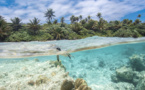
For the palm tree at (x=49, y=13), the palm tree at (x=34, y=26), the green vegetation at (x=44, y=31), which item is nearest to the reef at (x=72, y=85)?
the green vegetation at (x=44, y=31)

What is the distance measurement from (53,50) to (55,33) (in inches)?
490

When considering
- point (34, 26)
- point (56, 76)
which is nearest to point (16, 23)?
point (34, 26)

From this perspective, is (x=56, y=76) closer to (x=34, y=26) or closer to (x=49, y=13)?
(x=34, y=26)

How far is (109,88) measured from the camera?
28.1 feet

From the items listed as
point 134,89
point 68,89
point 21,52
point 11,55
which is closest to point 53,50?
point 21,52

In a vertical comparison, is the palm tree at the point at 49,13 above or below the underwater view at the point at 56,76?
above

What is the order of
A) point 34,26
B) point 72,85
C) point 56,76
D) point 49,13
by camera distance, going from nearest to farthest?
point 72,85, point 56,76, point 34,26, point 49,13

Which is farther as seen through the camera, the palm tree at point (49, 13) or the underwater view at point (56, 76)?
the palm tree at point (49, 13)

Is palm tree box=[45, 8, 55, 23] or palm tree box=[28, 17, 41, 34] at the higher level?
palm tree box=[45, 8, 55, 23]

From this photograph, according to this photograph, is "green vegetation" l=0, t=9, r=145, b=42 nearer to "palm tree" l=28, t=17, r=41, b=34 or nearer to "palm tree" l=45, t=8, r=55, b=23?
"palm tree" l=28, t=17, r=41, b=34

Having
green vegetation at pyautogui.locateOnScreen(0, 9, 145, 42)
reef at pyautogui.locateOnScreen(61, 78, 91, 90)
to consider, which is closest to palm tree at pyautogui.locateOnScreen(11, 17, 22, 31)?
green vegetation at pyautogui.locateOnScreen(0, 9, 145, 42)

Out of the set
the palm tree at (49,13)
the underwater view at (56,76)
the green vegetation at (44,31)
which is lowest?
the underwater view at (56,76)

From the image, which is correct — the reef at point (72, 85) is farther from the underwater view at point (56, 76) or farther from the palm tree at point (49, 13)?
the palm tree at point (49, 13)

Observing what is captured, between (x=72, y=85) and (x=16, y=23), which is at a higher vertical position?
(x=16, y=23)
